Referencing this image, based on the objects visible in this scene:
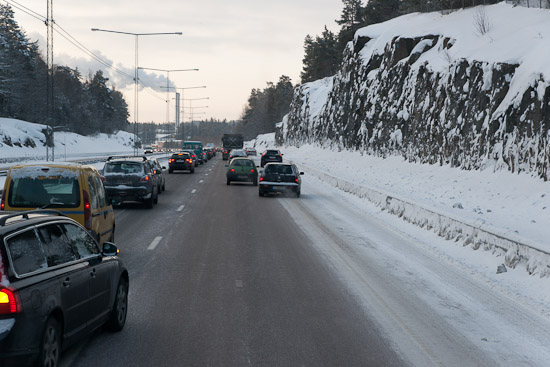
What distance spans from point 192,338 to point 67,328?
1623 mm

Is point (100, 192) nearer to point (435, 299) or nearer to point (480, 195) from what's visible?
point (435, 299)

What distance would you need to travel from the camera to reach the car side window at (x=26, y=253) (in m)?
5.03

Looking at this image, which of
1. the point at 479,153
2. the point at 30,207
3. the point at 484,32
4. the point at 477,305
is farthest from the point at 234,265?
the point at 484,32

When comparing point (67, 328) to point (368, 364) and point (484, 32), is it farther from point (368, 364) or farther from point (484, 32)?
point (484, 32)

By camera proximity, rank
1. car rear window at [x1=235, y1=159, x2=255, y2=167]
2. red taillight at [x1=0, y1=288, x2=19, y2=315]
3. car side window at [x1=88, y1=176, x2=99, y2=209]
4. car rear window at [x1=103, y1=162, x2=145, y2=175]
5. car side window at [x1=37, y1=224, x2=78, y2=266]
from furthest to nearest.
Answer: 1. car rear window at [x1=235, y1=159, x2=255, y2=167]
2. car rear window at [x1=103, y1=162, x2=145, y2=175]
3. car side window at [x1=88, y1=176, x2=99, y2=209]
4. car side window at [x1=37, y1=224, x2=78, y2=266]
5. red taillight at [x1=0, y1=288, x2=19, y2=315]

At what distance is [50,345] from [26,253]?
0.80m

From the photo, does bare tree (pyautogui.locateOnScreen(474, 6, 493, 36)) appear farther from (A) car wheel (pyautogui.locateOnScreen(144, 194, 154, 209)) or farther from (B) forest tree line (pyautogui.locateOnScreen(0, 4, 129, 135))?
(B) forest tree line (pyautogui.locateOnScreen(0, 4, 129, 135))

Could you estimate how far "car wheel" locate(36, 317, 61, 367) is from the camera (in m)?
5.13

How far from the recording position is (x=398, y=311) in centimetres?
842

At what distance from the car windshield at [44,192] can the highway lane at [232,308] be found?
166 cm

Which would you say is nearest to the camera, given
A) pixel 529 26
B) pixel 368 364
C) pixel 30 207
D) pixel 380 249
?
pixel 368 364

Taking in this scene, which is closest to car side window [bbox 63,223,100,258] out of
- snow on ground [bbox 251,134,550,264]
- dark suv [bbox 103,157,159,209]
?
snow on ground [bbox 251,134,550,264]

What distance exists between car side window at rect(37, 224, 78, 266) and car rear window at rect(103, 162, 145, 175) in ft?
51.9

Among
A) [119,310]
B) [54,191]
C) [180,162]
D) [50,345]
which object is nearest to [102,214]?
[54,191]
